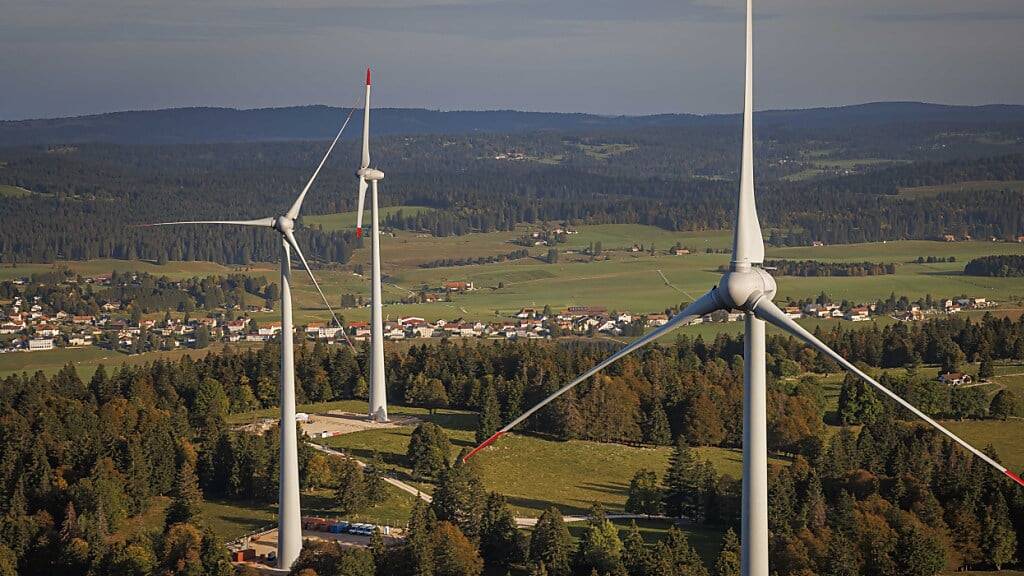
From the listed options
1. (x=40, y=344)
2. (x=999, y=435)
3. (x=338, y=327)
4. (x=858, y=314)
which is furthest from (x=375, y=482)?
(x=858, y=314)

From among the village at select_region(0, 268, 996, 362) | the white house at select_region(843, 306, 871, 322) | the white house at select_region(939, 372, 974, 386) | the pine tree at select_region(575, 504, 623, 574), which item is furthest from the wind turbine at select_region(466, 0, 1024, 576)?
the white house at select_region(843, 306, 871, 322)

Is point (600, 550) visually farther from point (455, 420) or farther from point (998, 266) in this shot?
point (998, 266)

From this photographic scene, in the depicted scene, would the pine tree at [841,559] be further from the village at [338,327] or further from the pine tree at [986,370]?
the village at [338,327]

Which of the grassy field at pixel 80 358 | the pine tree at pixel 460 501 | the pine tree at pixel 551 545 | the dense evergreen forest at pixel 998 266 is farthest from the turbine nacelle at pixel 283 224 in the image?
the dense evergreen forest at pixel 998 266

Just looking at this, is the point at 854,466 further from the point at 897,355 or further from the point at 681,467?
the point at 897,355

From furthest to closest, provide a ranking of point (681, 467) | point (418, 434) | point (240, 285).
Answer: point (240, 285) < point (418, 434) < point (681, 467)

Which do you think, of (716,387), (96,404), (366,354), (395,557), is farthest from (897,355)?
(395,557)
